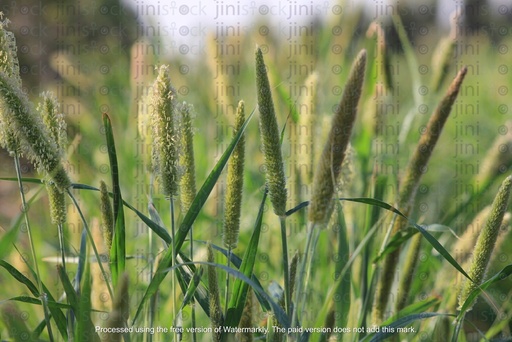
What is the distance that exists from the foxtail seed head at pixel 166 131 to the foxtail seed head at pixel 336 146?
0.65 ft

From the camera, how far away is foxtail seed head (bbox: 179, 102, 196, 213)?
0.97 m

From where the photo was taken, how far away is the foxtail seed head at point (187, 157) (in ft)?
3.18

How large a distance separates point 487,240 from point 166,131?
19.5 inches

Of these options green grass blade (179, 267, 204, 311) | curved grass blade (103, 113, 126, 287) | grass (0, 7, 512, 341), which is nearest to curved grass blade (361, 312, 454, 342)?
grass (0, 7, 512, 341)

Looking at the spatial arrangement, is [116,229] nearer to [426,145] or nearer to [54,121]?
[54,121]

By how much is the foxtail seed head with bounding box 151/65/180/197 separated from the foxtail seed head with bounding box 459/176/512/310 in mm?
456

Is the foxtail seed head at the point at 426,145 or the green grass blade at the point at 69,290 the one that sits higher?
the foxtail seed head at the point at 426,145

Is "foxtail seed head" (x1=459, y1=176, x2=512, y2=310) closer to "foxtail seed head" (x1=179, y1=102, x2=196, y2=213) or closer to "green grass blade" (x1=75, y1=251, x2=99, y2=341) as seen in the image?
"foxtail seed head" (x1=179, y1=102, x2=196, y2=213)

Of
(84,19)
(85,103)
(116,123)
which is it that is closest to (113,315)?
(116,123)

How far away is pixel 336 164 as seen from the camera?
0.85 meters

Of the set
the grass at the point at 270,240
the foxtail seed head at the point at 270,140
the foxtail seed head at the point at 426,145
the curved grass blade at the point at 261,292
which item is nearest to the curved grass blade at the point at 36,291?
the grass at the point at 270,240

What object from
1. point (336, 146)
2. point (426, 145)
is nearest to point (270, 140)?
point (336, 146)

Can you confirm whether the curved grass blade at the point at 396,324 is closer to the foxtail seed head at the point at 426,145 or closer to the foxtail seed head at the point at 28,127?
the foxtail seed head at the point at 426,145

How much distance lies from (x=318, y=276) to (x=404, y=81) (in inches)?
157
